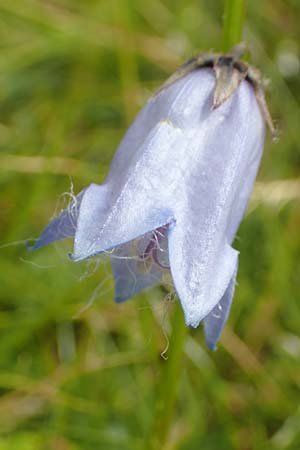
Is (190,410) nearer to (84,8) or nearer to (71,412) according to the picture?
(71,412)

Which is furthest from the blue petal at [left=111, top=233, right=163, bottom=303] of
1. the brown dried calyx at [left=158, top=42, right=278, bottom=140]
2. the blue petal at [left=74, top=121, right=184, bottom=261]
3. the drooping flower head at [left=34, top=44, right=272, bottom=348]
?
the brown dried calyx at [left=158, top=42, right=278, bottom=140]

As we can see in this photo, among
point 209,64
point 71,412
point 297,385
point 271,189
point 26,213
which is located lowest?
point 71,412

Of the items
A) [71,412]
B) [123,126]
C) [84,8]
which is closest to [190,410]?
[71,412]

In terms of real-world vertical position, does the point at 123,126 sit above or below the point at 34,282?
above

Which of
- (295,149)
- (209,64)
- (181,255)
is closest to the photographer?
(181,255)

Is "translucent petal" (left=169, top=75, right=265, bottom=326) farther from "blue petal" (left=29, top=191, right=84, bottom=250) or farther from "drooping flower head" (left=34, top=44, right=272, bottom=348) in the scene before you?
"blue petal" (left=29, top=191, right=84, bottom=250)

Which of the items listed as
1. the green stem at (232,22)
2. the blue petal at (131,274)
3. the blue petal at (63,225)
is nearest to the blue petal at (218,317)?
the blue petal at (131,274)

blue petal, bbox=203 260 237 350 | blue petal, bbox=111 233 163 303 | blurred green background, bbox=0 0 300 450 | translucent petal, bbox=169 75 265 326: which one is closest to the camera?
translucent petal, bbox=169 75 265 326

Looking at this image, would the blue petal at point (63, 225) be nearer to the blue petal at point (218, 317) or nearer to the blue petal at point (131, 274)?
the blue petal at point (131, 274)
